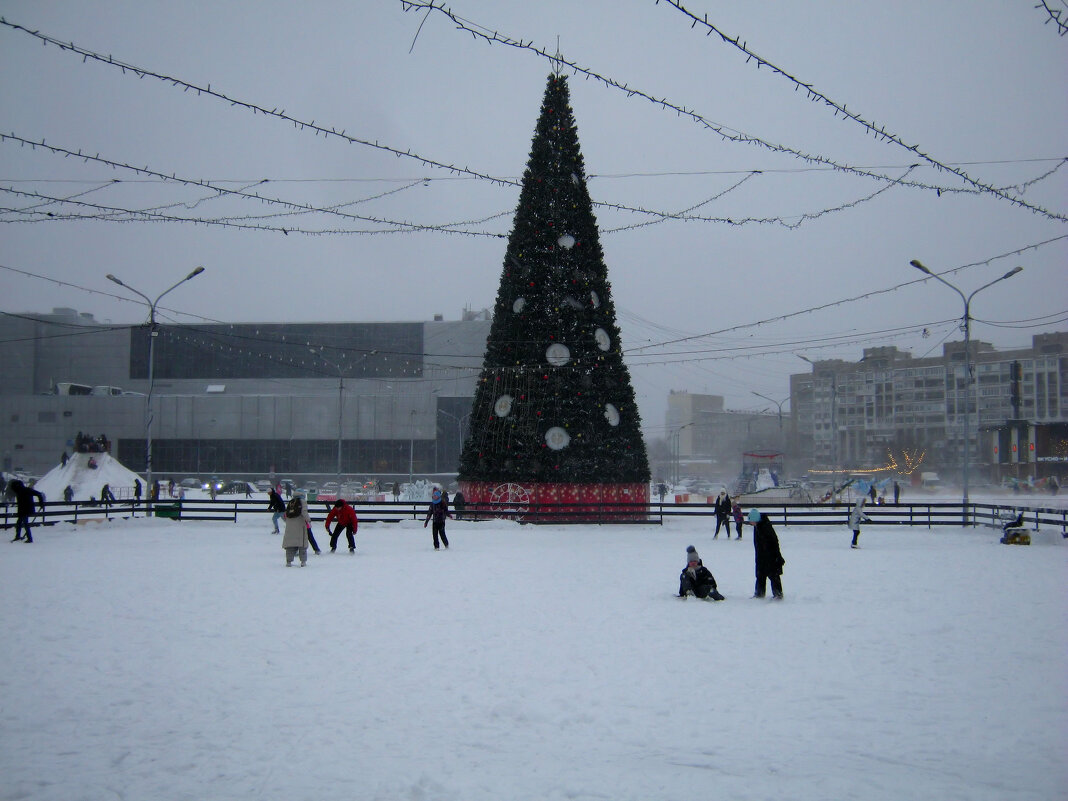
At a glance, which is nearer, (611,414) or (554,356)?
(554,356)

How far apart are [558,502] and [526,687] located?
19.5 metres

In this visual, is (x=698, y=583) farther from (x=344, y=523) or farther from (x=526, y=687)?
(x=344, y=523)

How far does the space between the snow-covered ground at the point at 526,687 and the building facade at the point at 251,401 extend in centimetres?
6011

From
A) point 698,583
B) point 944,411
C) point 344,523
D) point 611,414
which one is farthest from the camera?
point 944,411

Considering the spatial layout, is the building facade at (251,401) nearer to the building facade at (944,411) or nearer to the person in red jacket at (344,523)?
the building facade at (944,411)

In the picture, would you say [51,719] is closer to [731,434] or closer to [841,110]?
[841,110]

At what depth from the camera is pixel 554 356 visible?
27.0 metres

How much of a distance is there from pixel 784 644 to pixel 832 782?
415cm

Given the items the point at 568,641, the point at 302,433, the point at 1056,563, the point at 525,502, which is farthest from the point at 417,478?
the point at 568,641

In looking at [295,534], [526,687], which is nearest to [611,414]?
[295,534]

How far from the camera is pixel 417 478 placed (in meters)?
73.1

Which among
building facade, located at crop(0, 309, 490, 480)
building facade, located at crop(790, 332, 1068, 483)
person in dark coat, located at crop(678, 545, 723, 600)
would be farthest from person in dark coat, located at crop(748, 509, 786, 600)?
building facade, located at crop(0, 309, 490, 480)

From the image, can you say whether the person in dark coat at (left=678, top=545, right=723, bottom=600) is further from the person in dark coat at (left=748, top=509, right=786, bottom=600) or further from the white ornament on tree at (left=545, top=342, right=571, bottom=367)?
the white ornament on tree at (left=545, top=342, right=571, bottom=367)

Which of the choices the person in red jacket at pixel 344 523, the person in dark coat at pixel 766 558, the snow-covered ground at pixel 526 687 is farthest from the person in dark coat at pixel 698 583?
the person in red jacket at pixel 344 523
